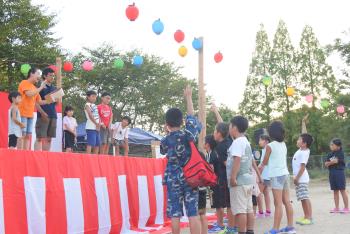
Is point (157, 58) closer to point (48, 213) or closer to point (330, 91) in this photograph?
point (330, 91)

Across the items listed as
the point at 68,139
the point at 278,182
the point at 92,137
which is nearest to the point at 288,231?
the point at 278,182

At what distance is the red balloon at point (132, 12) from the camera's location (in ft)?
29.2

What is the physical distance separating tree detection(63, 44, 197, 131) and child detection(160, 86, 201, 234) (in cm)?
2967

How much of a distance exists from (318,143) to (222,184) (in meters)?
34.2

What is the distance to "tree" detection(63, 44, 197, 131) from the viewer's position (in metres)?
35.1

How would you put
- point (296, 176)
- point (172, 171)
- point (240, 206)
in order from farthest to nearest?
1. point (296, 176)
2. point (240, 206)
3. point (172, 171)

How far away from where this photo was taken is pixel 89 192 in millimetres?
6160

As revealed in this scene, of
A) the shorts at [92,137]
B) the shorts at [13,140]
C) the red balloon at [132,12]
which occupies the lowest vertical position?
the shorts at [13,140]

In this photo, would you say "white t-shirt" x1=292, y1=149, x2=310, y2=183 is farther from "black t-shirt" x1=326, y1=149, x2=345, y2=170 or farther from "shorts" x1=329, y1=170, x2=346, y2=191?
"black t-shirt" x1=326, y1=149, x2=345, y2=170

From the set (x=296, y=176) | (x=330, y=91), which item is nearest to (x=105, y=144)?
(x=296, y=176)

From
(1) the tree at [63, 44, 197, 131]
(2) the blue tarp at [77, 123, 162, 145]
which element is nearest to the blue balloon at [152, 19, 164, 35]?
(2) the blue tarp at [77, 123, 162, 145]

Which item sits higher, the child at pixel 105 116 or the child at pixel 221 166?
the child at pixel 105 116

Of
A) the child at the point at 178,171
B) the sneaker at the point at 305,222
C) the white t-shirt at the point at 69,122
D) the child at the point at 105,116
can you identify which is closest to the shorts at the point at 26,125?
the child at the point at 105,116

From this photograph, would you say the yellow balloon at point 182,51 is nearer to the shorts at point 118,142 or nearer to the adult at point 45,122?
the shorts at point 118,142
